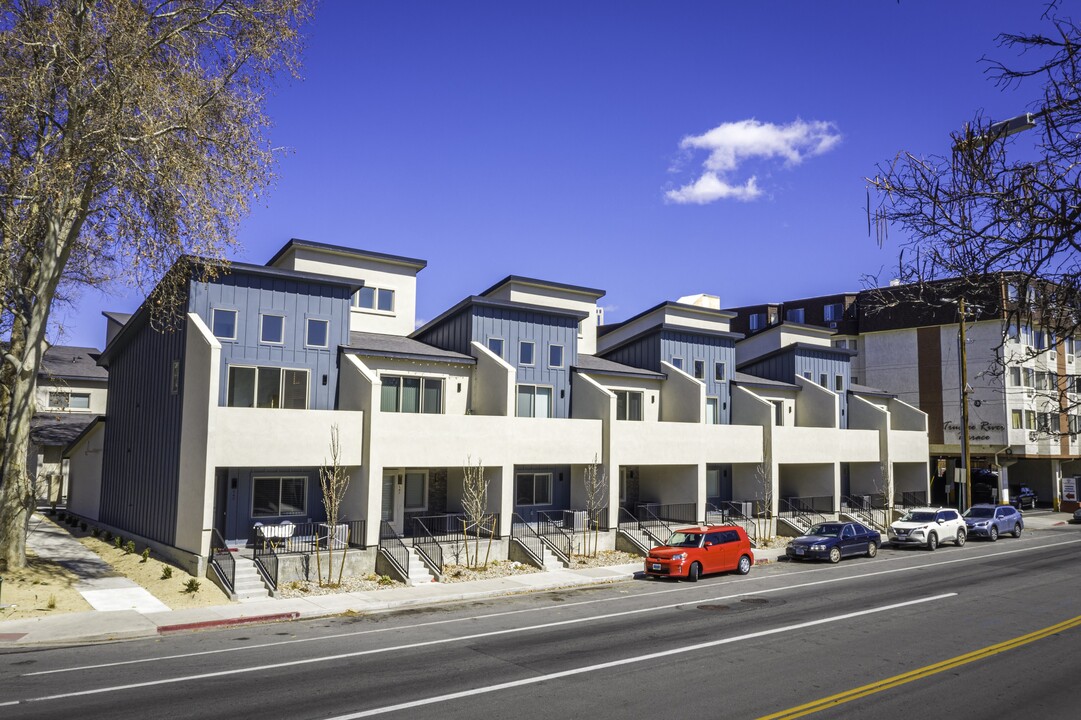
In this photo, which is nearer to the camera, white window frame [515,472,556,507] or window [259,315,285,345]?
window [259,315,285,345]

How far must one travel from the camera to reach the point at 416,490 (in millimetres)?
29406

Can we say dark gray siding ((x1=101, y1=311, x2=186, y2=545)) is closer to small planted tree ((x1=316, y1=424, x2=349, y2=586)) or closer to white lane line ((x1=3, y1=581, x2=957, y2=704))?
small planted tree ((x1=316, y1=424, x2=349, y2=586))

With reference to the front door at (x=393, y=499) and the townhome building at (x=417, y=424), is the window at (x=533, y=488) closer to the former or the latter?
the townhome building at (x=417, y=424)

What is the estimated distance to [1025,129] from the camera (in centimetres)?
587

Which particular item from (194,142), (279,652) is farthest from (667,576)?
(194,142)

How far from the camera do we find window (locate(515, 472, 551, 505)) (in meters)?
32.2

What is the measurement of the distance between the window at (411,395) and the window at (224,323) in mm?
5592

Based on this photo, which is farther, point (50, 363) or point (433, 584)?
point (50, 363)

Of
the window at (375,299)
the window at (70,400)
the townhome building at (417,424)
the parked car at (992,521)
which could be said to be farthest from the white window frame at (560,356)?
the window at (70,400)

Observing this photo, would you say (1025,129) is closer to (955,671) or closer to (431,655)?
(955,671)

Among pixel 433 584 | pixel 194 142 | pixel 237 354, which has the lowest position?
pixel 433 584

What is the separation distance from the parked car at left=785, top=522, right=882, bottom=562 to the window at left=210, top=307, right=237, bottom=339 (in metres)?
22.0

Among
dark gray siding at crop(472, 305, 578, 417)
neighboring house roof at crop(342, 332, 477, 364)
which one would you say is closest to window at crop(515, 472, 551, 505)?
dark gray siding at crop(472, 305, 578, 417)

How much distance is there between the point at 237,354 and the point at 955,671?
2153 centimetres
